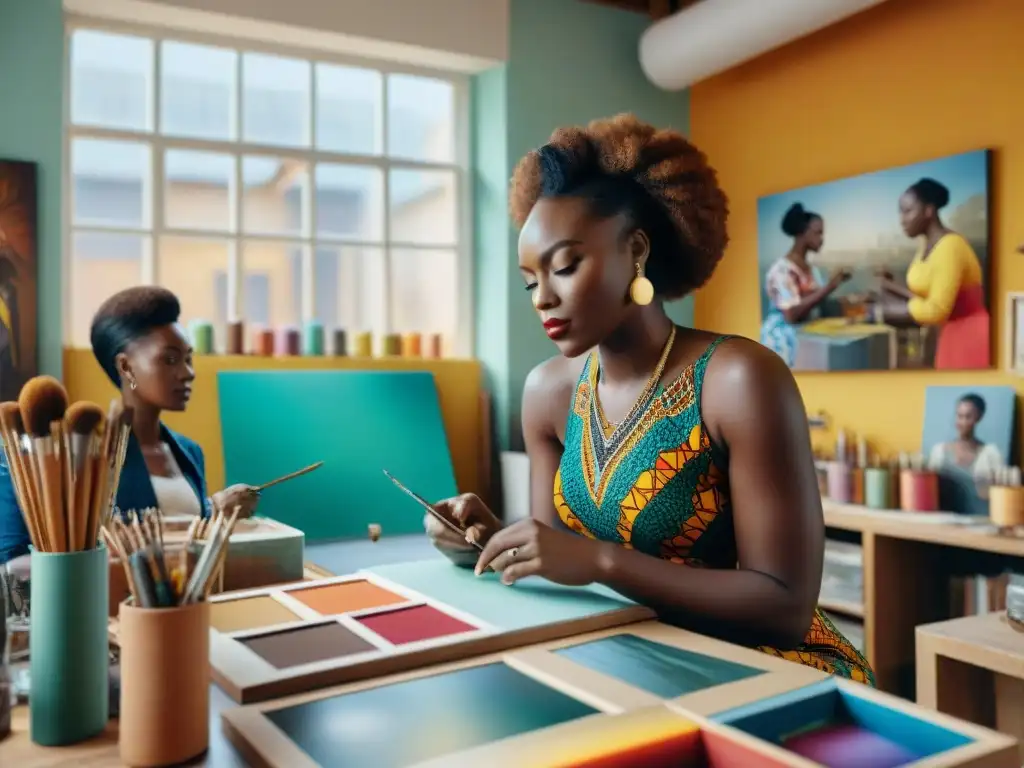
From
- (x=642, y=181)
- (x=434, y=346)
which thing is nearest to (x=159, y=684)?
(x=642, y=181)

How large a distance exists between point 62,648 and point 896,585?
2.91m

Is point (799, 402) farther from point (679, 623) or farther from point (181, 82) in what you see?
point (181, 82)

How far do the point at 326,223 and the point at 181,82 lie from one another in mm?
819

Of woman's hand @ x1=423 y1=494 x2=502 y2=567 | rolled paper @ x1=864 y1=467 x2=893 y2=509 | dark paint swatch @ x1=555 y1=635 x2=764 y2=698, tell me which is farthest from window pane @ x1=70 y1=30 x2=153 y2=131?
dark paint swatch @ x1=555 y1=635 x2=764 y2=698

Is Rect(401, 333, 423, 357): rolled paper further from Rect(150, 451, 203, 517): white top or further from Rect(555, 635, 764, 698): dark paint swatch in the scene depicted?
Rect(555, 635, 764, 698): dark paint swatch

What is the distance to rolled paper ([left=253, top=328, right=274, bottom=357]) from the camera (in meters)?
3.72

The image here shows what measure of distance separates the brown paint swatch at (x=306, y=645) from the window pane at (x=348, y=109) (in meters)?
3.34

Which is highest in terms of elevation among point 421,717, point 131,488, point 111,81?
point 111,81

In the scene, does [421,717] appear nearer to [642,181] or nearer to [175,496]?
[642,181]

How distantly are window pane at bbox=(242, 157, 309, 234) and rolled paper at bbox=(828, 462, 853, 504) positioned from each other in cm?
246

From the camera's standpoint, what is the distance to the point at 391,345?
4012 mm

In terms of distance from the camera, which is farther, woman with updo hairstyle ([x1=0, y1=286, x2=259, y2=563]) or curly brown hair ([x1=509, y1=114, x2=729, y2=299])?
woman with updo hairstyle ([x1=0, y1=286, x2=259, y2=563])

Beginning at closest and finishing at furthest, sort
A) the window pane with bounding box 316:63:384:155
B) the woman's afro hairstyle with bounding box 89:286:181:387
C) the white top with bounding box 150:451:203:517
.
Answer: the white top with bounding box 150:451:203:517 → the woman's afro hairstyle with bounding box 89:286:181:387 → the window pane with bounding box 316:63:384:155

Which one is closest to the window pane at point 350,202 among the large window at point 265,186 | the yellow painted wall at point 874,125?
the large window at point 265,186
